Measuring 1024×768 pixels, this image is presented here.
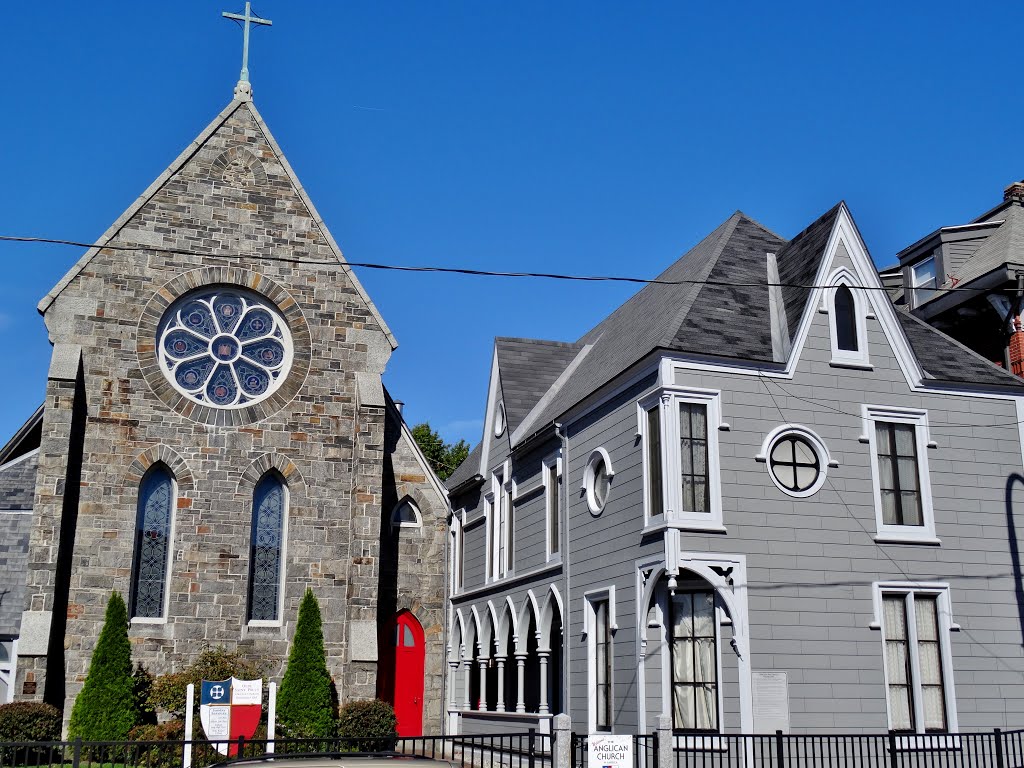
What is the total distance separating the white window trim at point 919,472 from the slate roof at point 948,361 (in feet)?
3.19

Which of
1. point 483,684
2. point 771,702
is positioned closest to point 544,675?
point 483,684

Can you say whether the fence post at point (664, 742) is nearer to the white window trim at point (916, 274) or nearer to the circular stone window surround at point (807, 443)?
the circular stone window surround at point (807, 443)

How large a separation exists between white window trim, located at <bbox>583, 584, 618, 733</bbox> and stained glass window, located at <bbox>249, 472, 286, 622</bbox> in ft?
28.5

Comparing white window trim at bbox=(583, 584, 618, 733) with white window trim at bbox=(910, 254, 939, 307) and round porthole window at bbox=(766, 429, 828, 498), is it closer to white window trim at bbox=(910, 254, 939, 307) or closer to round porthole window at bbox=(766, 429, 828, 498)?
round porthole window at bbox=(766, 429, 828, 498)

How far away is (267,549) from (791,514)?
1318 centimetres

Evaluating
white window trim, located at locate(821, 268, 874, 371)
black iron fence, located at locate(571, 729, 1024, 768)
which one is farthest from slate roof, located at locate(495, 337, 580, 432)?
black iron fence, located at locate(571, 729, 1024, 768)

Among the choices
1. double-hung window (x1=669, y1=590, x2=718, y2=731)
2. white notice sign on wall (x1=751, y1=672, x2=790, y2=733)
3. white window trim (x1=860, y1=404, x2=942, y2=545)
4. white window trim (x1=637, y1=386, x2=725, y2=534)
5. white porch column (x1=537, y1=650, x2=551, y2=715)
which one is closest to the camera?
white notice sign on wall (x1=751, y1=672, x2=790, y2=733)

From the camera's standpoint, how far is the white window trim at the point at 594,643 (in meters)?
19.6

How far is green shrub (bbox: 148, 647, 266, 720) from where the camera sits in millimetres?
23625

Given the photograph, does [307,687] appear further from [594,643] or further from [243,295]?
[243,295]

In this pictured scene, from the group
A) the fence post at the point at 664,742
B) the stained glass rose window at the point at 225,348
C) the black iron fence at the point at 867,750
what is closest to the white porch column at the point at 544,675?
the black iron fence at the point at 867,750

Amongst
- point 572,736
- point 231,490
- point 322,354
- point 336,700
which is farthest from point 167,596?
point 572,736

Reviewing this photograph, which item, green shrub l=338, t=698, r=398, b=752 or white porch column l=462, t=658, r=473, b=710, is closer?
green shrub l=338, t=698, r=398, b=752

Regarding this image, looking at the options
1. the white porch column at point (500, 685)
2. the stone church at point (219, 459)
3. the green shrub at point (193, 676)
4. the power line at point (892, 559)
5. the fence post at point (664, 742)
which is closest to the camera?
the fence post at point (664, 742)
